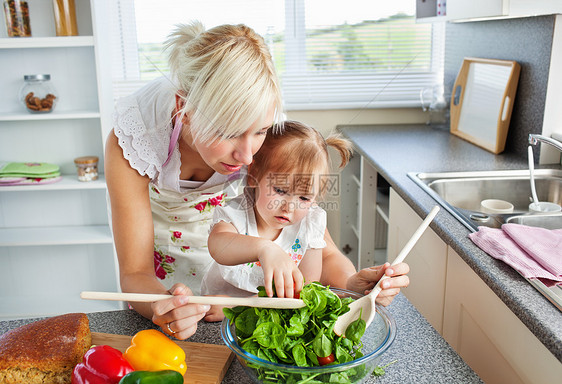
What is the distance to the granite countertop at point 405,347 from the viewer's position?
81cm

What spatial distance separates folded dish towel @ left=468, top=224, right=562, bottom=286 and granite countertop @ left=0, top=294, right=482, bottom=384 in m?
0.27

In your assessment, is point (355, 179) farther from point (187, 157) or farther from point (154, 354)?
point (154, 354)

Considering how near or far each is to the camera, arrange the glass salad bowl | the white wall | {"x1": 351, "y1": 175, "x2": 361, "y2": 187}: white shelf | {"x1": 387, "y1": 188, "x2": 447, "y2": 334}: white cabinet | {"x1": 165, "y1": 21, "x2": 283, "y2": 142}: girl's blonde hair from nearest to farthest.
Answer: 1. the glass salad bowl
2. {"x1": 165, "y1": 21, "x2": 283, "y2": 142}: girl's blonde hair
3. {"x1": 387, "y1": 188, "x2": 447, "y2": 334}: white cabinet
4. {"x1": 351, "y1": 175, "x2": 361, "y2": 187}: white shelf
5. the white wall

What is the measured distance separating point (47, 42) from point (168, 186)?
138 centimetres

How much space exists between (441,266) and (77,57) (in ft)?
6.61

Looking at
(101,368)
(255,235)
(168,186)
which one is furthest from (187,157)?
(101,368)

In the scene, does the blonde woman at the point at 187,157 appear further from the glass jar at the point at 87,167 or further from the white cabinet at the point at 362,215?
the glass jar at the point at 87,167

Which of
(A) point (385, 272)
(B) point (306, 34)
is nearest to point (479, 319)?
(A) point (385, 272)

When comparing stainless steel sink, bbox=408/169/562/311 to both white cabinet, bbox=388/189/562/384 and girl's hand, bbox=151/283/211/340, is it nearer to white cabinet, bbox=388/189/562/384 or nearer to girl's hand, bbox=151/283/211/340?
white cabinet, bbox=388/189/562/384

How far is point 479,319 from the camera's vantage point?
1.21 m

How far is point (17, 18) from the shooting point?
236cm

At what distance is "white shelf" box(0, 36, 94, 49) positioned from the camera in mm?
2330

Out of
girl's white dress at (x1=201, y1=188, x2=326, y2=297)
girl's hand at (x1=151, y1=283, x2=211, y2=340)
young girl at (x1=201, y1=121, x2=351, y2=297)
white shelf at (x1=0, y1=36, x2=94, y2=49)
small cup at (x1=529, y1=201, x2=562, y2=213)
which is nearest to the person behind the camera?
girl's hand at (x1=151, y1=283, x2=211, y2=340)

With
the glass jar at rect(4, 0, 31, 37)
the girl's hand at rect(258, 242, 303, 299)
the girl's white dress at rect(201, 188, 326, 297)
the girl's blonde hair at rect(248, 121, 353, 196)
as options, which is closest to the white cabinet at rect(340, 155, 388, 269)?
the girl's white dress at rect(201, 188, 326, 297)
